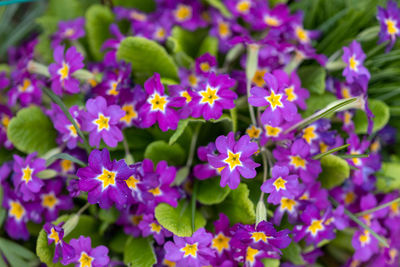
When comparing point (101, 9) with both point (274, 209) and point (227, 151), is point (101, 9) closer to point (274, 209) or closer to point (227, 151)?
point (227, 151)

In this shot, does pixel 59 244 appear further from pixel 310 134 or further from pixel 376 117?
pixel 376 117

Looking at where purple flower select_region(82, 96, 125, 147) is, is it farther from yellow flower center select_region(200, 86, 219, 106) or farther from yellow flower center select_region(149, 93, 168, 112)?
yellow flower center select_region(200, 86, 219, 106)

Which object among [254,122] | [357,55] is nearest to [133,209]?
[254,122]

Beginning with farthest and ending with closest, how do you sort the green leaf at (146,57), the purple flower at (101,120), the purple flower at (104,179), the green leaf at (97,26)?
1. the green leaf at (97,26)
2. the green leaf at (146,57)
3. the purple flower at (101,120)
4. the purple flower at (104,179)

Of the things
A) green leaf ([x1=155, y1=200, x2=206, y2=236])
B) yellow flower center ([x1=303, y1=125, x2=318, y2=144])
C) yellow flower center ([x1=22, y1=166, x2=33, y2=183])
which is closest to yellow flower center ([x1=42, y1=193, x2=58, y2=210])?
yellow flower center ([x1=22, y1=166, x2=33, y2=183])

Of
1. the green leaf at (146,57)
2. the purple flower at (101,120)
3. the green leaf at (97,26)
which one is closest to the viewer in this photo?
the purple flower at (101,120)

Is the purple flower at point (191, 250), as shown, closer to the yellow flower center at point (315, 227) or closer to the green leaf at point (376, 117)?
the yellow flower center at point (315, 227)

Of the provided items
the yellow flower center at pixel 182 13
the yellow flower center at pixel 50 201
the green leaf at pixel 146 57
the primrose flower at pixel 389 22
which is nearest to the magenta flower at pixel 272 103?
the green leaf at pixel 146 57
